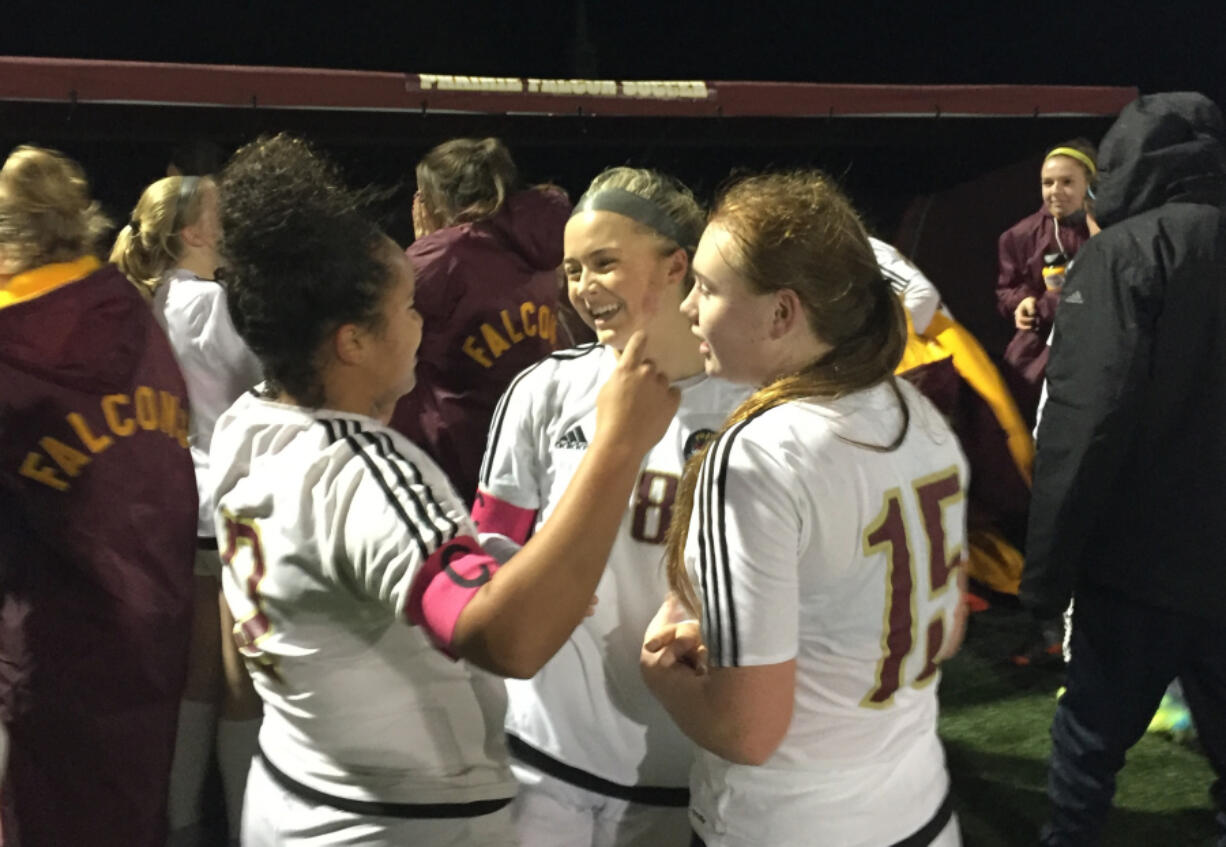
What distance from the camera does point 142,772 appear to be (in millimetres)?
2084

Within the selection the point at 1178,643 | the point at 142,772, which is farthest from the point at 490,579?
the point at 1178,643

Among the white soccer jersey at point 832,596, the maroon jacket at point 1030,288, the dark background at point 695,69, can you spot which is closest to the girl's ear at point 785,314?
the white soccer jersey at point 832,596

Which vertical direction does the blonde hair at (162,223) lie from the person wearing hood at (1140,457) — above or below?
above

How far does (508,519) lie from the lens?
1815 millimetres

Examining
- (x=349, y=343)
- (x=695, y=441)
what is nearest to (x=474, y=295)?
(x=695, y=441)

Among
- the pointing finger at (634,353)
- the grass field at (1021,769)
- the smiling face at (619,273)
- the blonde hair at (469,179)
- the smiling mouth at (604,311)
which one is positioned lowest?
the grass field at (1021,769)

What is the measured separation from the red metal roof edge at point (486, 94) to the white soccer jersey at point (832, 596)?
281cm

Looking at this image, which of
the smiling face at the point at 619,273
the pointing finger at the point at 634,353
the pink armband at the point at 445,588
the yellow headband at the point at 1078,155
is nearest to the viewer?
the pink armband at the point at 445,588

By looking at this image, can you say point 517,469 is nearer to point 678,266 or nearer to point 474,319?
point 678,266

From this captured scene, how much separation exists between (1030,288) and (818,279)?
3729mm

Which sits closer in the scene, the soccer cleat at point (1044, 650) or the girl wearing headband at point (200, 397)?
the girl wearing headband at point (200, 397)

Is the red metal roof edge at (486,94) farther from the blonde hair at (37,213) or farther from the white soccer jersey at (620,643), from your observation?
the white soccer jersey at (620,643)

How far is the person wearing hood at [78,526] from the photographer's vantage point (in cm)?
190

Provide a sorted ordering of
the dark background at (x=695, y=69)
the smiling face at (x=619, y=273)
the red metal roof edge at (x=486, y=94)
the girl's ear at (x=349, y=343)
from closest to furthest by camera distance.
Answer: the girl's ear at (x=349, y=343) < the smiling face at (x=619, y=273) < the red metal roof edge at (x=486, y=94) < the dark background at (x=695, y=69)
